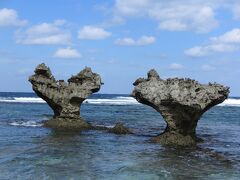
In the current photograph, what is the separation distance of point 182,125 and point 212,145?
2.43m

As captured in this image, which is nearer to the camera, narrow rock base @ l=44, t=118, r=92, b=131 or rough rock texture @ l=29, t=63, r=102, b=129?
narrow rock base @ l=44, t=118, r=92, b=131

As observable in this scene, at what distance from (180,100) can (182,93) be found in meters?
0.47

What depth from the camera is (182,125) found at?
28.8 meters

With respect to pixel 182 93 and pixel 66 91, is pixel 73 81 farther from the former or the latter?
pixel 182 93

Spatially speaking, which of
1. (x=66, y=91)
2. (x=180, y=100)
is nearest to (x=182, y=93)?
(x=180, y=100)

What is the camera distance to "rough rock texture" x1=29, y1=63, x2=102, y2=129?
38688mm

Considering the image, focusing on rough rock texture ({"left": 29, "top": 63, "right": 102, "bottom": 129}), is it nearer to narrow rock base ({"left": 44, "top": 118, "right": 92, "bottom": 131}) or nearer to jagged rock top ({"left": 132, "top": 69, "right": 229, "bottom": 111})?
narrow rock base ({"left": 44, "top": 118, "right": 92, "bottom": 131})

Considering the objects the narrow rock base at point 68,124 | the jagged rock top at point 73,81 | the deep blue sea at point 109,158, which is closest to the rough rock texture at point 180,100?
the deep blue sea at point 109,158

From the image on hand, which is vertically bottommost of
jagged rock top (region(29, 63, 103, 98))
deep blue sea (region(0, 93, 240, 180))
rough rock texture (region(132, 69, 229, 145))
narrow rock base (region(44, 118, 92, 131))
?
deep blue sea (region(0, 93, 240, 180))

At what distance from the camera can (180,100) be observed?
27.1 metres

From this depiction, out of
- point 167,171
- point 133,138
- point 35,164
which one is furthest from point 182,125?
point 35,164

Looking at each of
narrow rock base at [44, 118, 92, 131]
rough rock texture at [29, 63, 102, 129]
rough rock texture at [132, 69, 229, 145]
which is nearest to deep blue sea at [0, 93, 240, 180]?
rough rock texture at [132, 69, 229, 145]

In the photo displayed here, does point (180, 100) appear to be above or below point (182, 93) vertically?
below

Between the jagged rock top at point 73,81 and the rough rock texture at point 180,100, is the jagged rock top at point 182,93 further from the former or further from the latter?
the jagged rock top at point 73,81
